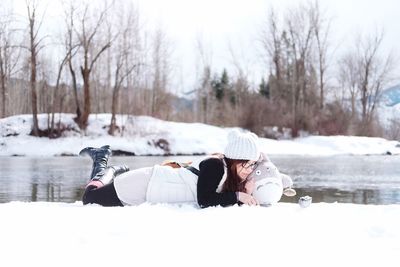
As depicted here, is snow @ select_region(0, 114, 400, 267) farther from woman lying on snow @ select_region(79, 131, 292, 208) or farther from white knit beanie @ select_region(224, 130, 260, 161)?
white knit beanie @ select_region(224, 130, 260, 161)

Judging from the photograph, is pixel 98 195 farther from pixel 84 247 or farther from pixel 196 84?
pixel 196 84

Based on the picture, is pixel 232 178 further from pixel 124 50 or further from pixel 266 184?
pixel 124 50

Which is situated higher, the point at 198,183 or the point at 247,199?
the point at 198,183

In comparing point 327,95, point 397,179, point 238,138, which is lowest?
point 397,179

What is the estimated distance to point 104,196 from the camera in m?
4.07

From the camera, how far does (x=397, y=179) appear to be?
1064cm

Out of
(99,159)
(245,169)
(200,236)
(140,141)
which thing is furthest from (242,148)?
(140,141)

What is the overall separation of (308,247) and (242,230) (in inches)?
17.6

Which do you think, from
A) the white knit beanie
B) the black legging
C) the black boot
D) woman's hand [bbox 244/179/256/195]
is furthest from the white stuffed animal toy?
the black boot

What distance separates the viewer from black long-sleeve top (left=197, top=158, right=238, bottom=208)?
3.71 meters

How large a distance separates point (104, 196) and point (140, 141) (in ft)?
59.3

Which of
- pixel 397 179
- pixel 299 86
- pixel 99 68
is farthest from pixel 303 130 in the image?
pixel 397 179

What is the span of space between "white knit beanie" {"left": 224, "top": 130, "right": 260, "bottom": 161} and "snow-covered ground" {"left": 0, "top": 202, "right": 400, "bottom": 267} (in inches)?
15.7

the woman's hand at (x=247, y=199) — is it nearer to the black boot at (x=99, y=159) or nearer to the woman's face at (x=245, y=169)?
the woman's face at (x=245, y=169)
